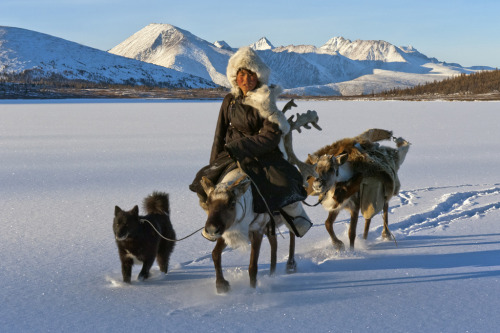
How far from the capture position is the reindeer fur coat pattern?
444 centimetres

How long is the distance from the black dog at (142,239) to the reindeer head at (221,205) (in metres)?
0.81

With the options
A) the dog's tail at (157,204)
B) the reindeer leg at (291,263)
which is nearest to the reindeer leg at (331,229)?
the reindeer leg at (291,263)

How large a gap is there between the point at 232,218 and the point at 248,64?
1.36 metres

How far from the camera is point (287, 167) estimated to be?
4.63 m

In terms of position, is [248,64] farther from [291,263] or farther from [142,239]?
[291,263]

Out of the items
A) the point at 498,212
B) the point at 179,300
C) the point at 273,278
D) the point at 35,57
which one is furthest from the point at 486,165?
the point at 35,57

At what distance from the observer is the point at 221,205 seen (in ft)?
13.1

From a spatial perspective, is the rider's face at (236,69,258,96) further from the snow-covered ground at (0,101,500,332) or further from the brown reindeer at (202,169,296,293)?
the snow-covered ground at (0,101,500,332)

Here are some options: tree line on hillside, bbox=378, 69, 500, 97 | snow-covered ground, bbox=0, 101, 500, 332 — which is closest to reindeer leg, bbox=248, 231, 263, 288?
snow-covered ground, bbox=0, 101, 500, 332

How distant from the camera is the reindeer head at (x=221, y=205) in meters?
3.90

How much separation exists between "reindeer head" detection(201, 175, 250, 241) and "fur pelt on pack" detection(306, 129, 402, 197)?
2.07 m

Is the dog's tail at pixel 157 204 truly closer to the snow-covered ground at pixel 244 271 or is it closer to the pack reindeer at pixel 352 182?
the snow-covered ground at pixel 244 271

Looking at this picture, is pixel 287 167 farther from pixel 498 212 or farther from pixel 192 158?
pixel 192 158

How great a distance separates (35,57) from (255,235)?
19425cm
